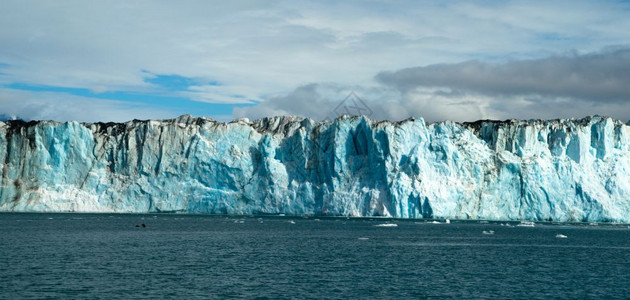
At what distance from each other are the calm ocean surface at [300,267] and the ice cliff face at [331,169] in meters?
26.8

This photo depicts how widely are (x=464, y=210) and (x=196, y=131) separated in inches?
1497

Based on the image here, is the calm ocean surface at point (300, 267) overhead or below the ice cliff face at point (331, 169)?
below

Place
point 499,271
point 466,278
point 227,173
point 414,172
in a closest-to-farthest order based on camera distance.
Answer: point 466,278, point 499,271, point 414,172, point 227,173

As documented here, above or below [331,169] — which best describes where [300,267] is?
below

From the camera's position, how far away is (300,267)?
37.3m

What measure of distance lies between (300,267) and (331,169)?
179ft

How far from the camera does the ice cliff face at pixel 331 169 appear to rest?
86.0 m

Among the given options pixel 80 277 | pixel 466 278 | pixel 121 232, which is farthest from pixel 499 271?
pixel 121 232

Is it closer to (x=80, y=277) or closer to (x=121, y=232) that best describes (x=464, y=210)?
(x=121, y=232)

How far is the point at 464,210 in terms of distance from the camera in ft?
288

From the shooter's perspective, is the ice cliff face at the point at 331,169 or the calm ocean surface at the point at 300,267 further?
the ice cliff face at the point at 331,169

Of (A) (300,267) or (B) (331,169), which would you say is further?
(B) (331,169)

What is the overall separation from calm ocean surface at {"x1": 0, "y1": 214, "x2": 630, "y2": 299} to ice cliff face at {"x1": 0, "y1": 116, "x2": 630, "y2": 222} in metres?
26.8

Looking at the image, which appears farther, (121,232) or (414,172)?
(414,172)
